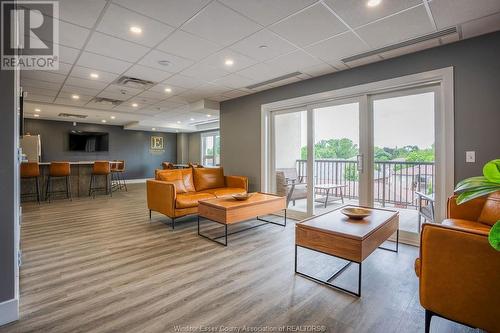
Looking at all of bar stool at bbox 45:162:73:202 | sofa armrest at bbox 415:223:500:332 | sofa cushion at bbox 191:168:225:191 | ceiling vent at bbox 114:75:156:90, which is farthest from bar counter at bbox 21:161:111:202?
sofa armrest at bbox 415:223:500:332

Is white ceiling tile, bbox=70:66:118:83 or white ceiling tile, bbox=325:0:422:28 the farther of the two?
white ceiling tile, bbox=70:66:118:83

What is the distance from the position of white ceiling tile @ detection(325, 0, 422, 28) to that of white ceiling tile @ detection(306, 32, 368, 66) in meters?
0.31

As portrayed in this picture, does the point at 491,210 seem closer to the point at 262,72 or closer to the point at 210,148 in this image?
the point at 262,72

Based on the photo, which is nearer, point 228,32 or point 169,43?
point 228,32

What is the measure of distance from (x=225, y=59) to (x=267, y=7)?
51.6 inches

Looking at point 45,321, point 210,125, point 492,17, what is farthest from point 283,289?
point 210,125

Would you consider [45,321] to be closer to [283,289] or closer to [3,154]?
[3,154]

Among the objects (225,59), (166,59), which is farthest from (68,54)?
(225,59)

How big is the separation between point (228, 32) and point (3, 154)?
2238 millimetres

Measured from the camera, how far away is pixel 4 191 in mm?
1660

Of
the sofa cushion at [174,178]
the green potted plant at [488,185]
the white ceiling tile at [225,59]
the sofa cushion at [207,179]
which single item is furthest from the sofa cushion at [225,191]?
the green potted plant at [488,185]

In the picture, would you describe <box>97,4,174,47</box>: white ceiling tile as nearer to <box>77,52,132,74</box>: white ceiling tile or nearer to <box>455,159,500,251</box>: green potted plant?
<box>77,52,132,74</box>: white ceiling tile

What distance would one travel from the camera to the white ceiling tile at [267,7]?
7.16 feet

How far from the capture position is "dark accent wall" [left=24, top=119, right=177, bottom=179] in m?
8.84
